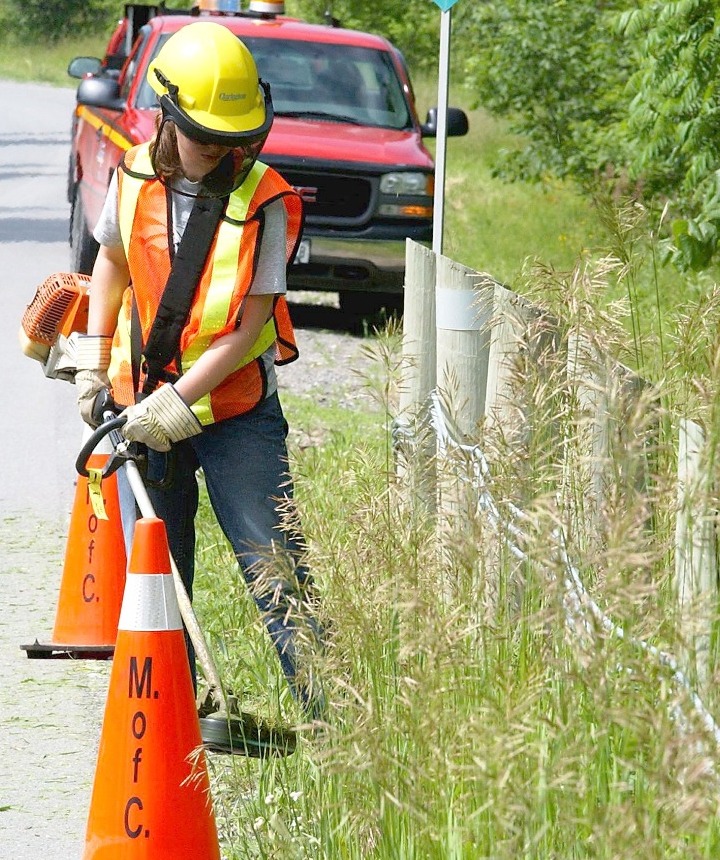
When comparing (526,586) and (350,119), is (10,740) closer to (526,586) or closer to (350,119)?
(526,586)

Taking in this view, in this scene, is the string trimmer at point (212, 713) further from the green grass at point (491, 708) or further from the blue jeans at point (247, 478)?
the blue jeans at point (247, 478)

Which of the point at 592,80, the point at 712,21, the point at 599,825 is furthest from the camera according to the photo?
the point at 592,80

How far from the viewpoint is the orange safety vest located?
3.89 meters

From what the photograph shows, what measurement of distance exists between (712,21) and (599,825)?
622 cm

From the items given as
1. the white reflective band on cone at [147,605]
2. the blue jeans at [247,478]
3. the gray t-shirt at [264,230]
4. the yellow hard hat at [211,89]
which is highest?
the yellow hard hat at [211,89]

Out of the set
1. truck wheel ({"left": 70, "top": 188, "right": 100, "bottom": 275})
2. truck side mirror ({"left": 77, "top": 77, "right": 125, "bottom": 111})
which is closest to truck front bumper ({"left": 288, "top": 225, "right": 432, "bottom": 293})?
truck wheel ({"left": 70, "top": 188, "right": 100, "bottom": 275})

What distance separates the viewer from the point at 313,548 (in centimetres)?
330

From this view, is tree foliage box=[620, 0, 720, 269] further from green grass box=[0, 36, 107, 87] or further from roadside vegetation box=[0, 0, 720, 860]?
green grass box=[0, 36, 107, 87]

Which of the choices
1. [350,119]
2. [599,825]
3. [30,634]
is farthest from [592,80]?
[599,825]

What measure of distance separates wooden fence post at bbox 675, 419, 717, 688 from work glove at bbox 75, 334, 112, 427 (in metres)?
1.77

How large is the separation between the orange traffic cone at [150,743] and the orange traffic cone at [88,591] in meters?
1.80

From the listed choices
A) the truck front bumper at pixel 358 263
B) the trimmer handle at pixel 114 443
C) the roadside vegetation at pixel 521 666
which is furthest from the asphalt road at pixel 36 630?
the truck front bumper at pixel 358 263

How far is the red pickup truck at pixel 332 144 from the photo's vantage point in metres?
11.6

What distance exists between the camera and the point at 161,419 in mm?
3842
